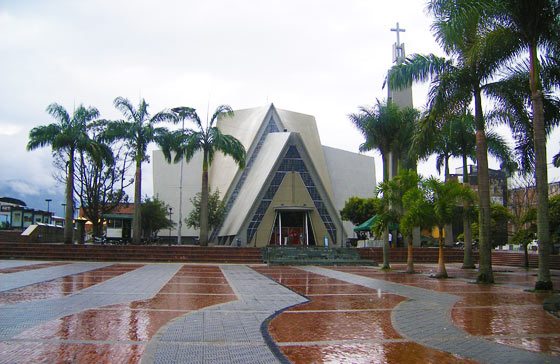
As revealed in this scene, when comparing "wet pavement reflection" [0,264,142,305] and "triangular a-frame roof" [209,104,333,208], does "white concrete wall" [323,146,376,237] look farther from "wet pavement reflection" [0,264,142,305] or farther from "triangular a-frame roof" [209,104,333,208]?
"wet pavement reflection" [0,264,142,305]

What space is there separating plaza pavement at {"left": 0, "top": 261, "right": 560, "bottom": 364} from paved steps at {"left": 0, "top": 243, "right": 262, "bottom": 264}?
1513 centimetres

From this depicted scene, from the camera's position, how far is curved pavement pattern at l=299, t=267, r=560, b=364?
236 inches

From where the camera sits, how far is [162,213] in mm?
52375

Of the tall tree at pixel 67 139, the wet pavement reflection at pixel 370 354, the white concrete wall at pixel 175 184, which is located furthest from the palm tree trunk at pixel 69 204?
the wet pavement reflection at pixel 370 354

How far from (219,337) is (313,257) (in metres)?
23.3

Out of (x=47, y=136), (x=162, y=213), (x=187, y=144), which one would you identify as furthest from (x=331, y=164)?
(x=47, y=136)

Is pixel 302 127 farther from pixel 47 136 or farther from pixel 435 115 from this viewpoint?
pixel 435 115

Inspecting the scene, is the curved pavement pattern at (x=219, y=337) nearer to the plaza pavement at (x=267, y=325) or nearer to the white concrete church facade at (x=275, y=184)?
the plaza pavement at (x=267, y=325)

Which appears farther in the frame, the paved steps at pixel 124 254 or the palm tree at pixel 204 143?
the palm tree at pixel 204 143

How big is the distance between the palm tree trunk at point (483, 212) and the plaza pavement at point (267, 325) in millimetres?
3188

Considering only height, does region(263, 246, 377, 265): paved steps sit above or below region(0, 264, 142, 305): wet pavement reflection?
below

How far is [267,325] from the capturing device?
7930 millimetres

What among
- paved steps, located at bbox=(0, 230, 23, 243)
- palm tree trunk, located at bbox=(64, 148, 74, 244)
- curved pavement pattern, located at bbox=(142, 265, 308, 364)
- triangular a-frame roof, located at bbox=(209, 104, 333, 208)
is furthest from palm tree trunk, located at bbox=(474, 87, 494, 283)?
paved steps, located at bbox=(0, 230, 23, 243)

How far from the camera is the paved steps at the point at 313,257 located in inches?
1094
